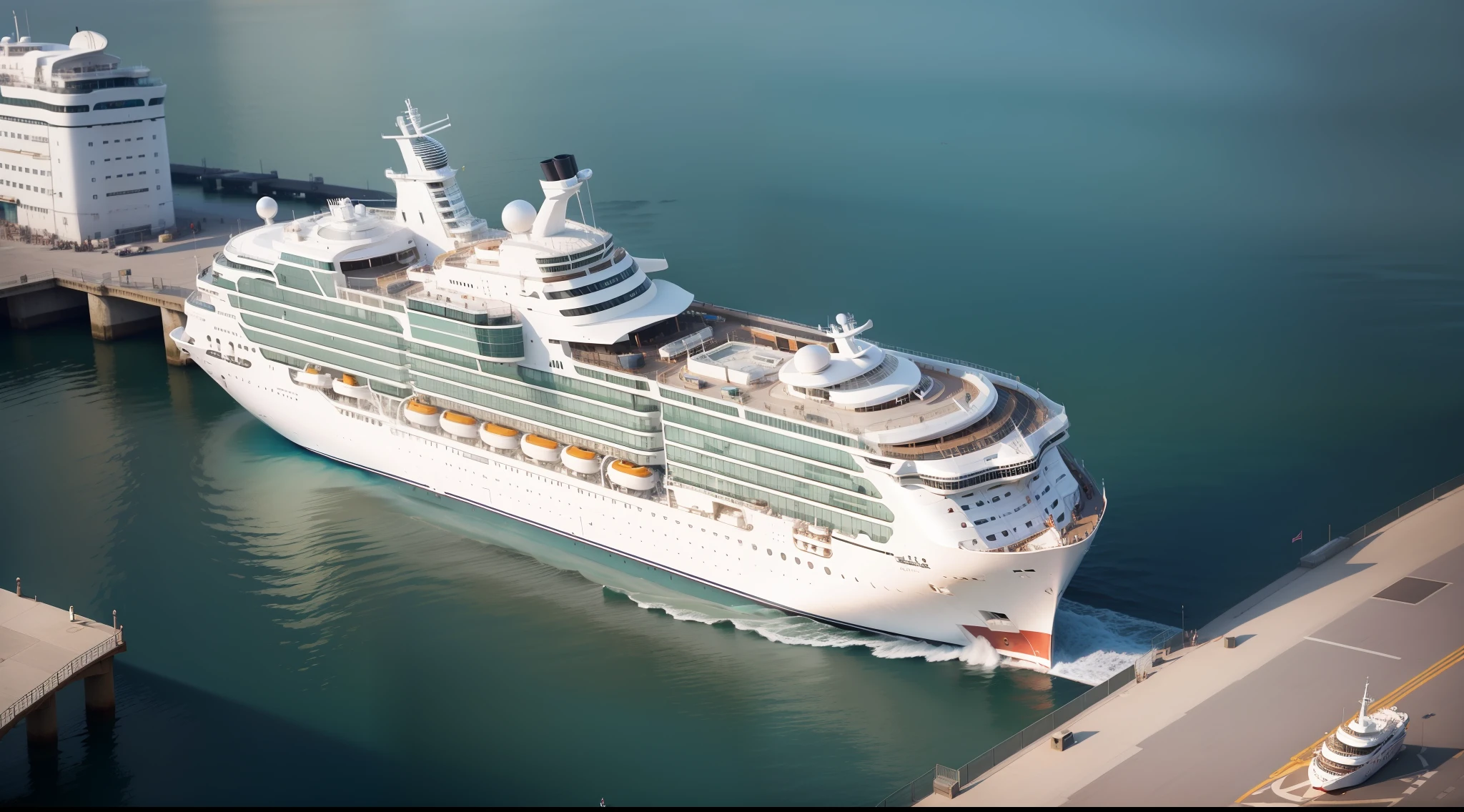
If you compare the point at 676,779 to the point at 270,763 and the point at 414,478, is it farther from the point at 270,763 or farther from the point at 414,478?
the point at 414,478

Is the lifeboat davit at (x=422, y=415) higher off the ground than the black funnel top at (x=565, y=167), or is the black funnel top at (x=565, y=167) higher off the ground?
the black funnel top at (x=565, y=167)

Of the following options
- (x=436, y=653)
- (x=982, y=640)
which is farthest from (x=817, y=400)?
(x=436, y=653)

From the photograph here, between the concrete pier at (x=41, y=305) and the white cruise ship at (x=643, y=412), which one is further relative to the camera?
the concrete pier at (x=41, y=305)

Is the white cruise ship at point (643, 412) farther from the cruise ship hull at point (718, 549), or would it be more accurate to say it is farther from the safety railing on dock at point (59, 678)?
the safety railing on dock at point (59, 678)

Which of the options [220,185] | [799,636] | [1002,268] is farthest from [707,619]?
[220,185]

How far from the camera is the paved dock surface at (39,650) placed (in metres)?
35.8

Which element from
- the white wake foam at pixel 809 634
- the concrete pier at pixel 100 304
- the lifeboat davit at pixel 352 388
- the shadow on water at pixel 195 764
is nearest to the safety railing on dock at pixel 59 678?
the shadow on water at pixel 195 764

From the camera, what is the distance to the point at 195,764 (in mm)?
36344

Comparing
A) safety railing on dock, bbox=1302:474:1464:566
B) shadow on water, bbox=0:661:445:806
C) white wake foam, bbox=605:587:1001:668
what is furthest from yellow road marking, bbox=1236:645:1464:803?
shadow on water, bbox=0:661:445:806

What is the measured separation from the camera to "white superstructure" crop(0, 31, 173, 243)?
73750 millimetres

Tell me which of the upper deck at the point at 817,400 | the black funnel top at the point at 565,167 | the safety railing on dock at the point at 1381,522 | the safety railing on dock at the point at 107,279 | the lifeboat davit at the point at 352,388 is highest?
the black funnel top at the point at 565,167

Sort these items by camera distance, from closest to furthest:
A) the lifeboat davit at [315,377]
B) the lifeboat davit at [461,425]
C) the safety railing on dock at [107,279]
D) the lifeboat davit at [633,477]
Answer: the lifeboat davit at [633,477] < the lifeboat davit at [461,425] < the lifeboat davit at [315,377] < the safety railing on dock at [107,279]

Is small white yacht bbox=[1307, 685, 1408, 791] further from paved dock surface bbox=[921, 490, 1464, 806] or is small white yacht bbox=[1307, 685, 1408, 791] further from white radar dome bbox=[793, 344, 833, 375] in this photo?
white radar dome bbox=[793, 344, 833, 375]

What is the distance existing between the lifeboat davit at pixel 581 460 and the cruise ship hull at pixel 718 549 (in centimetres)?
43
